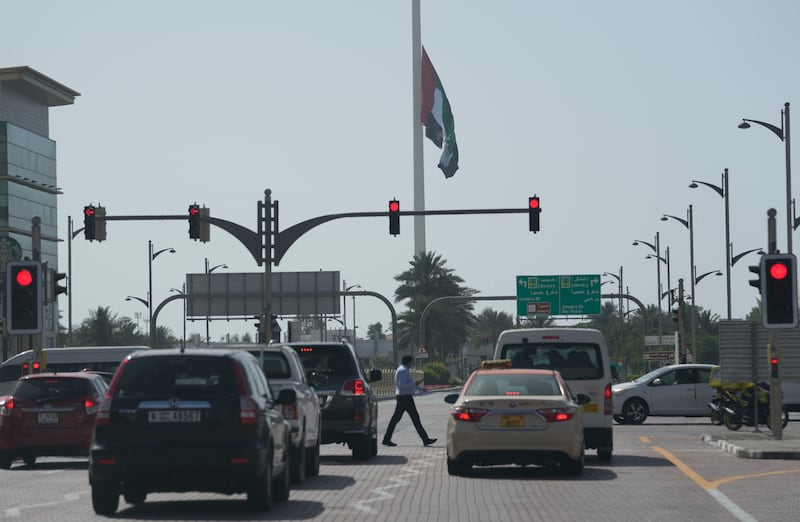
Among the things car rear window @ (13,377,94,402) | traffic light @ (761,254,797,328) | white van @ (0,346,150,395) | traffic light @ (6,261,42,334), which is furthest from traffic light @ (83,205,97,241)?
traffic light @ (761,254,797,328)

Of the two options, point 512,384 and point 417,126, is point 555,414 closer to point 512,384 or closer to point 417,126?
point 512,384

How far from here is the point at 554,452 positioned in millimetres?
19094

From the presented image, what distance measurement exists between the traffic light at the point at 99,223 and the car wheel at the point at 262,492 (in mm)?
23884

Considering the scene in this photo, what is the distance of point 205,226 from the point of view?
37.9 m

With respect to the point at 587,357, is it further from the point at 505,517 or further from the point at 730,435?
the point at 505,517

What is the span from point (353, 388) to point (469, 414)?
433 centimetres

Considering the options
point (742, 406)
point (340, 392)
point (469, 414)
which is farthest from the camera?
point (742, 406)

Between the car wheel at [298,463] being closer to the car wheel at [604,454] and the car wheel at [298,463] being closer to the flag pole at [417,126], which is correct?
the car wheel at [604,454]

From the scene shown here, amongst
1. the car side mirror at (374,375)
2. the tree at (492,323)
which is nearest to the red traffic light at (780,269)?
the car side mirror at (374,375)

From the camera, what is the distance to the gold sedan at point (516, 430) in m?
19.0


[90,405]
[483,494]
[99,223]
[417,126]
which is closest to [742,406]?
[90,405]

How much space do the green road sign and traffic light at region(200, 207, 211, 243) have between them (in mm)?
39122

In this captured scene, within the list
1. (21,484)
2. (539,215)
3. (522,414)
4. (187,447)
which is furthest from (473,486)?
(539,215)

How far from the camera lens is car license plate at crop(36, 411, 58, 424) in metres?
22.9
